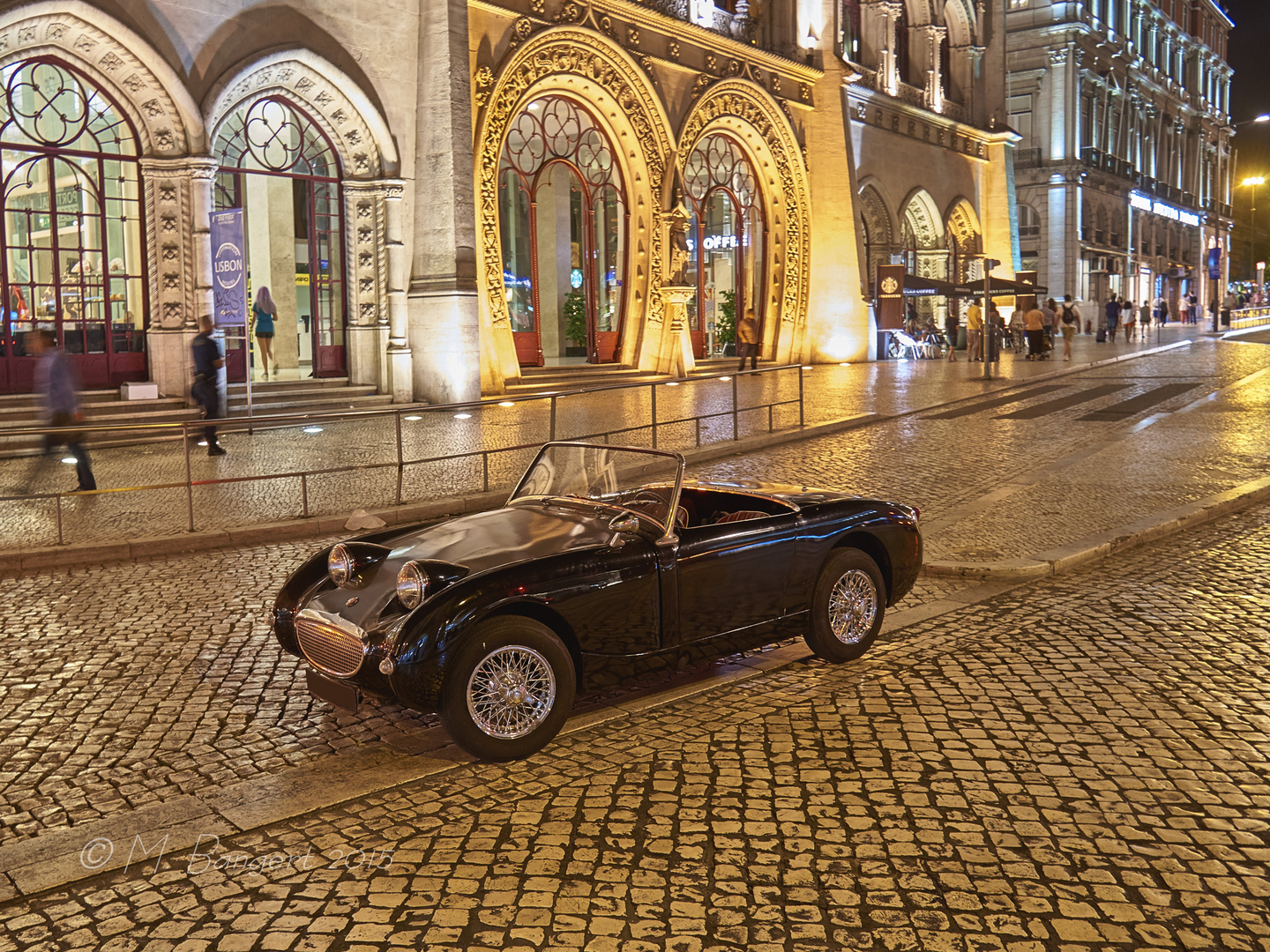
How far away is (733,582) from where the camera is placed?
5699mm

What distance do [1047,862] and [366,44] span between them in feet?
66.1

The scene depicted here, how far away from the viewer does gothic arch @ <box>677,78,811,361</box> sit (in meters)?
31.7

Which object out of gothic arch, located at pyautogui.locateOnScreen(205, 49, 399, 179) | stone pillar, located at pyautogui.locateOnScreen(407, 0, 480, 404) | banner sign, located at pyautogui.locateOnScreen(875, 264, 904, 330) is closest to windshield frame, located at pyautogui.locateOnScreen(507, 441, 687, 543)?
gothic arch, located at pyautogui.locateOnScreen(205, 49, 399, 179)

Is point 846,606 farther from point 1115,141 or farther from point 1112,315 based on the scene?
point 1115,141

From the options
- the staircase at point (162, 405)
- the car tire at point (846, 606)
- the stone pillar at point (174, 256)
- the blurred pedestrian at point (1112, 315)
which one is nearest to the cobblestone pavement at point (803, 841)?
the car tire at point (846, 606)

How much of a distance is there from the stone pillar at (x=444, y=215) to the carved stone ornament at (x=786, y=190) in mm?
10773

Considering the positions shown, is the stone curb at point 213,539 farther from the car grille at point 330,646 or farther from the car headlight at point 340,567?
the car grille at point 330,646

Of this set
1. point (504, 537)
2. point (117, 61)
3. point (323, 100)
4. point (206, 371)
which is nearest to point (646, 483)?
point (504, 537)

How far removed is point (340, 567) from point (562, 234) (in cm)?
2710

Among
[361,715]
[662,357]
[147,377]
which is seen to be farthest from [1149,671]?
[662,357]

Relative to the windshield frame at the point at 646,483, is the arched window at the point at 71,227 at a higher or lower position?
higher

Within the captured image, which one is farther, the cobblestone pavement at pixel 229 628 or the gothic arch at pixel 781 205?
the gothic arch at pixel 781 205

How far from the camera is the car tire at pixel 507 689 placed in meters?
4.75

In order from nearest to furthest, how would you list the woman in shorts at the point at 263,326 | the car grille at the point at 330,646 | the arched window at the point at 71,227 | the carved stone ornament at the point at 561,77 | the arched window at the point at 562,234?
the car grille at the point at 330,646
the arched window at the point at 71,227
the woman in shorts at the point at 263,326
the carved stone ornament at the point at 561,77
the arched window at the point at 562,234
